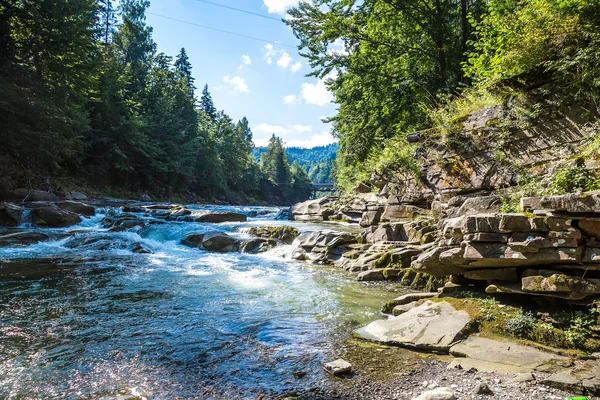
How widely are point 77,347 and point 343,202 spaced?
18.0m

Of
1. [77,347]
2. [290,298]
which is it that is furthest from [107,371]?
[290,298]

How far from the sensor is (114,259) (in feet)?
34.6

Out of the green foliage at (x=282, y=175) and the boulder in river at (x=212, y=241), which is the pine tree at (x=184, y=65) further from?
the boulder in river at (x=212, y=241)

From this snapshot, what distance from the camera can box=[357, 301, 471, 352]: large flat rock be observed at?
13.4 ft

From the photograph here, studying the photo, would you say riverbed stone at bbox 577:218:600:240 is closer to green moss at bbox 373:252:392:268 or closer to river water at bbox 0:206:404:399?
river water at bbox 0:206:404:399

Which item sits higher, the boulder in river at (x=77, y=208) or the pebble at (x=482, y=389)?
the boulder in river at (x=77, y=208)

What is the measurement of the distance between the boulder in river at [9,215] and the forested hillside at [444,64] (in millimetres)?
15705

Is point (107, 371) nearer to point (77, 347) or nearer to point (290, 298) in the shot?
point (77, 347)

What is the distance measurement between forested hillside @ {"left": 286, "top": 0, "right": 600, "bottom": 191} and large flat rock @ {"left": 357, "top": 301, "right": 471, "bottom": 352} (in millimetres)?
2994

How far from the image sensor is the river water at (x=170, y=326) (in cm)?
341

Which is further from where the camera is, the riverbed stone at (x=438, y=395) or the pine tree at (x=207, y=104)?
the pine tree at (x=207, y=104)

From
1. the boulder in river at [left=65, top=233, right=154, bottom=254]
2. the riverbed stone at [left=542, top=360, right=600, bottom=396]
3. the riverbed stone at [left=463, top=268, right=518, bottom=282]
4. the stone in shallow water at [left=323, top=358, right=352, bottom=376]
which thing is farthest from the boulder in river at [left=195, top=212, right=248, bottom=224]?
the riverbed stone at [left=542, top=360, right=600, bottom=396]

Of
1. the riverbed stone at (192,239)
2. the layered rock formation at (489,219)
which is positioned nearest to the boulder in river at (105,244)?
the riverbed stone at (192,239)

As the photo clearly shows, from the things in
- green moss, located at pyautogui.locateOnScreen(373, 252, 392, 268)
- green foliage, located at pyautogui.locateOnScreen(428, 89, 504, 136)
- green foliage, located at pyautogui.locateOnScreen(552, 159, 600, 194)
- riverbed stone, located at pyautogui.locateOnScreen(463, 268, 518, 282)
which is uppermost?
green foliage, located at pyautogui.locateOnScreen(428, 89, 504, 136)
